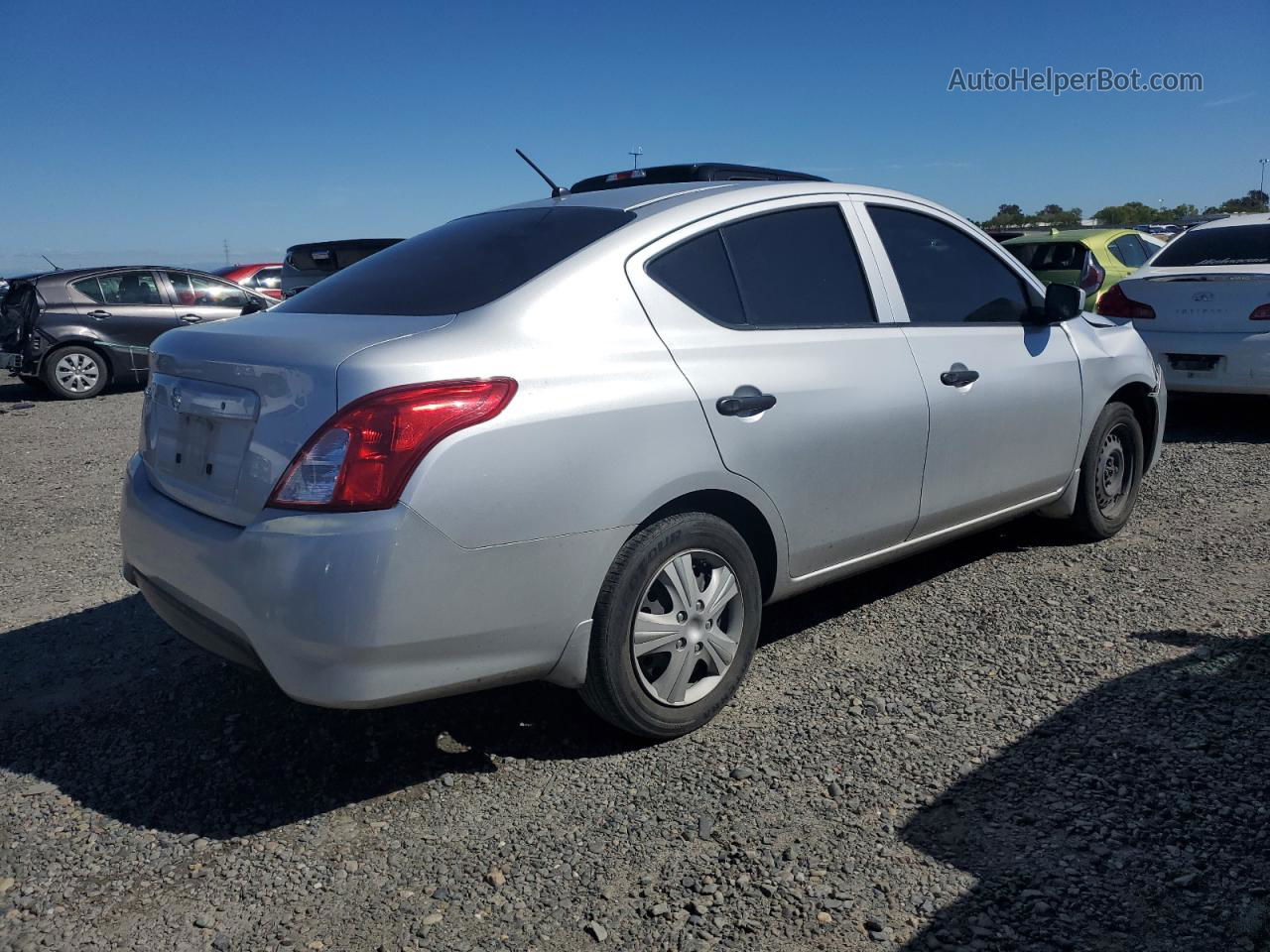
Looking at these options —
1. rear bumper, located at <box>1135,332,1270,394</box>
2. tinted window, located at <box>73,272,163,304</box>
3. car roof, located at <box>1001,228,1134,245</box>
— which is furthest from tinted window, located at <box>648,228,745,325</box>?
tinted window, located at <box>73,272,163,304</box>

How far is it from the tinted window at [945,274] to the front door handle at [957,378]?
226 millimetres

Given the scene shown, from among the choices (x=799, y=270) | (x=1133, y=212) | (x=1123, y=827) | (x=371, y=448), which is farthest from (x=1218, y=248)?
(x=1133, y=212)

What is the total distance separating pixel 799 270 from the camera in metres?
3.69

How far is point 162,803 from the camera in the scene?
3.03m

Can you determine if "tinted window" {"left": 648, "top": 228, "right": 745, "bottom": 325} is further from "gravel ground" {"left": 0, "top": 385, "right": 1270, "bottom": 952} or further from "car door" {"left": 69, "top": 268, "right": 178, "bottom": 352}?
"car door" {"left": 69, "top": 268, "right": 178, "bottom": 352}

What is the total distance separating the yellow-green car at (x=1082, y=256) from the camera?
12.8 m

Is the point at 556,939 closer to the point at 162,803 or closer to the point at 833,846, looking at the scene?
the point at 833,846

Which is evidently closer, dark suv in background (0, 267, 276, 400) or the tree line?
dark suv in background (0, 267, 276, 400)

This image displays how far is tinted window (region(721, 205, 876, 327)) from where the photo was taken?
3520 millimetres

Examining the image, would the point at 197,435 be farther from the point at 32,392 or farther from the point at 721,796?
the point at 32,392

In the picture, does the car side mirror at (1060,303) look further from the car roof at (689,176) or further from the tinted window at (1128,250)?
the tinted window at (1128,250)

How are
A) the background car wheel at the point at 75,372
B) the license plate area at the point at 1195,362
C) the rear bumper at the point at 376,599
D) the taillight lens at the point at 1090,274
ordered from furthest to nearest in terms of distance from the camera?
the background car wheel at the point at 75,372 → the taillight lens at the point at 1090,274 → the license plate area at the point at 1195,362 → the rear bumper at the point at 376,599

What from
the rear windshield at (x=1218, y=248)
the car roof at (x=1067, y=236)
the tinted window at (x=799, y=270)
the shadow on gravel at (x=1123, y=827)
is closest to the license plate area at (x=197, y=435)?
the tinted window at (x=799, y=270)

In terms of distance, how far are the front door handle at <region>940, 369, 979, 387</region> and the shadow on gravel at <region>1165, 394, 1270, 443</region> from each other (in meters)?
4.52
